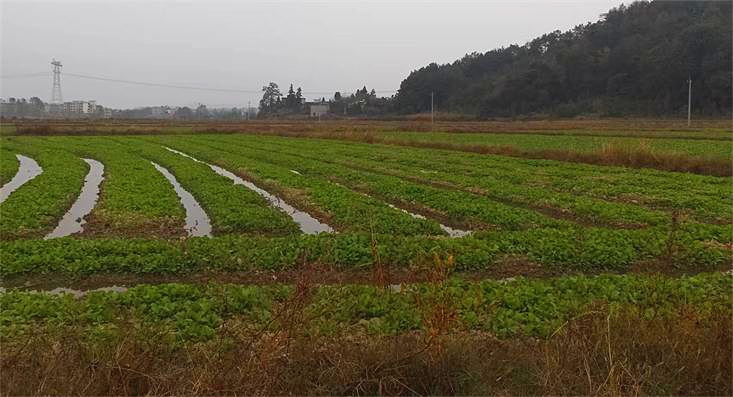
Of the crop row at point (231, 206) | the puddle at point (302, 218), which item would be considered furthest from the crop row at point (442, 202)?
the crop row at point (231, 206)

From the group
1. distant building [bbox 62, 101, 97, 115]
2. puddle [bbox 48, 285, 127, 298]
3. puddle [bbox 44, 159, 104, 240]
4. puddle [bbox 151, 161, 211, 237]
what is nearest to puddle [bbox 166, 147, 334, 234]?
puddle [bbox 151, 161, 211, 237]

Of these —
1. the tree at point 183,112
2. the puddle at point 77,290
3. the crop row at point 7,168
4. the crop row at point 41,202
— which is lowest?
the puddle at point 77,290

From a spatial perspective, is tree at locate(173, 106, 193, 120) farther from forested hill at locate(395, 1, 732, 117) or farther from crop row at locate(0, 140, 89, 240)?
crop row at locate(0, 140, 89, 240)

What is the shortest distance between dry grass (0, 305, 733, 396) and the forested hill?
276ft

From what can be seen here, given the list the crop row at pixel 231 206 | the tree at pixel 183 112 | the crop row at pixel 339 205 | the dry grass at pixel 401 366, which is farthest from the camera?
the tree at pixel 183 112

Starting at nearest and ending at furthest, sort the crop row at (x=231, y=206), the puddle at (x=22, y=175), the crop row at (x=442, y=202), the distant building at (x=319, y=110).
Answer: the crop row at (x=231, y=206), the crop row at (x=442, y=202), the puddle at (x=22, y=175), the distant building at (x=319, y=110)

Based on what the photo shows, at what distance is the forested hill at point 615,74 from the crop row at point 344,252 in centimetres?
7789

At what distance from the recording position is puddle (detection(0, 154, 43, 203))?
18281 millimetres

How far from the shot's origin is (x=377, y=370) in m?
4.34

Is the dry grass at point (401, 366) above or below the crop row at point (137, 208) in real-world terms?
below

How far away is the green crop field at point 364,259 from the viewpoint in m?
6.04

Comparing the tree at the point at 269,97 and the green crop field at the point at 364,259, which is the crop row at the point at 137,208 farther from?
the tree at the point at 269,97

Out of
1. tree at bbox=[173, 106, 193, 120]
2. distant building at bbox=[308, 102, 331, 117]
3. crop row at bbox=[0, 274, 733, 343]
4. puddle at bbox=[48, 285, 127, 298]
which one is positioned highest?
tree at bbox=[173, 106, 193, 120]

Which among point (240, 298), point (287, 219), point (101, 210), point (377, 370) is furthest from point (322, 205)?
point (377, 370)
